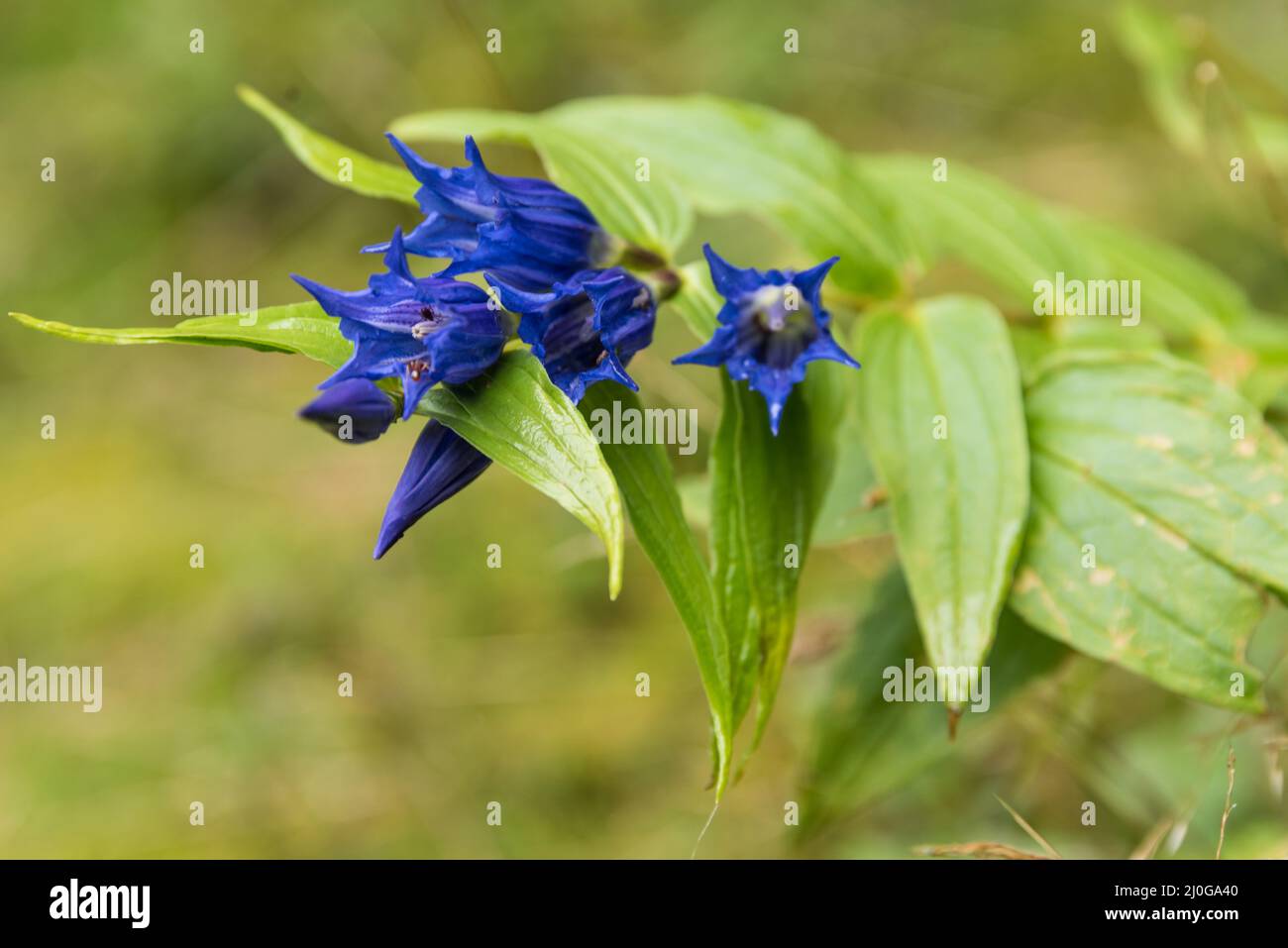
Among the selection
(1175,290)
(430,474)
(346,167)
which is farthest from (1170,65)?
(430,474)

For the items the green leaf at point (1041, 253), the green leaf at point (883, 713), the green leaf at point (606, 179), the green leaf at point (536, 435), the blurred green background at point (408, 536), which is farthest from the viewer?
the blurred green background at point (408, 536)

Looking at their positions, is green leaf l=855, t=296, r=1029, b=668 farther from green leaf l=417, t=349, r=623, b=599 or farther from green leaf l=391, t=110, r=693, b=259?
green leaf l=417, t=349, r=623, b=599

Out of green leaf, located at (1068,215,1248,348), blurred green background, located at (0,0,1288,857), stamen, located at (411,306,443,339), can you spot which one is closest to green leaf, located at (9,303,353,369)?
stamen, located at (411,306,443,339)

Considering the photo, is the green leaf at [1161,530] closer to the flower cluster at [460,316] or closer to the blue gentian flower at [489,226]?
the flower cluster at [460,316]

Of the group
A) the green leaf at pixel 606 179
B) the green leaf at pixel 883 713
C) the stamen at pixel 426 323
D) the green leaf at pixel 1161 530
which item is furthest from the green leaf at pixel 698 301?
the green leaf at pixel 883 713

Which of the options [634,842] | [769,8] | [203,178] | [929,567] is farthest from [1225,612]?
[203,178]

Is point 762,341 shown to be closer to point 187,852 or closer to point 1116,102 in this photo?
point 187,852

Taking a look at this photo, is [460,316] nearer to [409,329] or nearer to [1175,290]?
[409,329]

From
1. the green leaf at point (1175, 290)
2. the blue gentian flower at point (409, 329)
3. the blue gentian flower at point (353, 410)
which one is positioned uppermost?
the green leaf at point (1175, 290)
